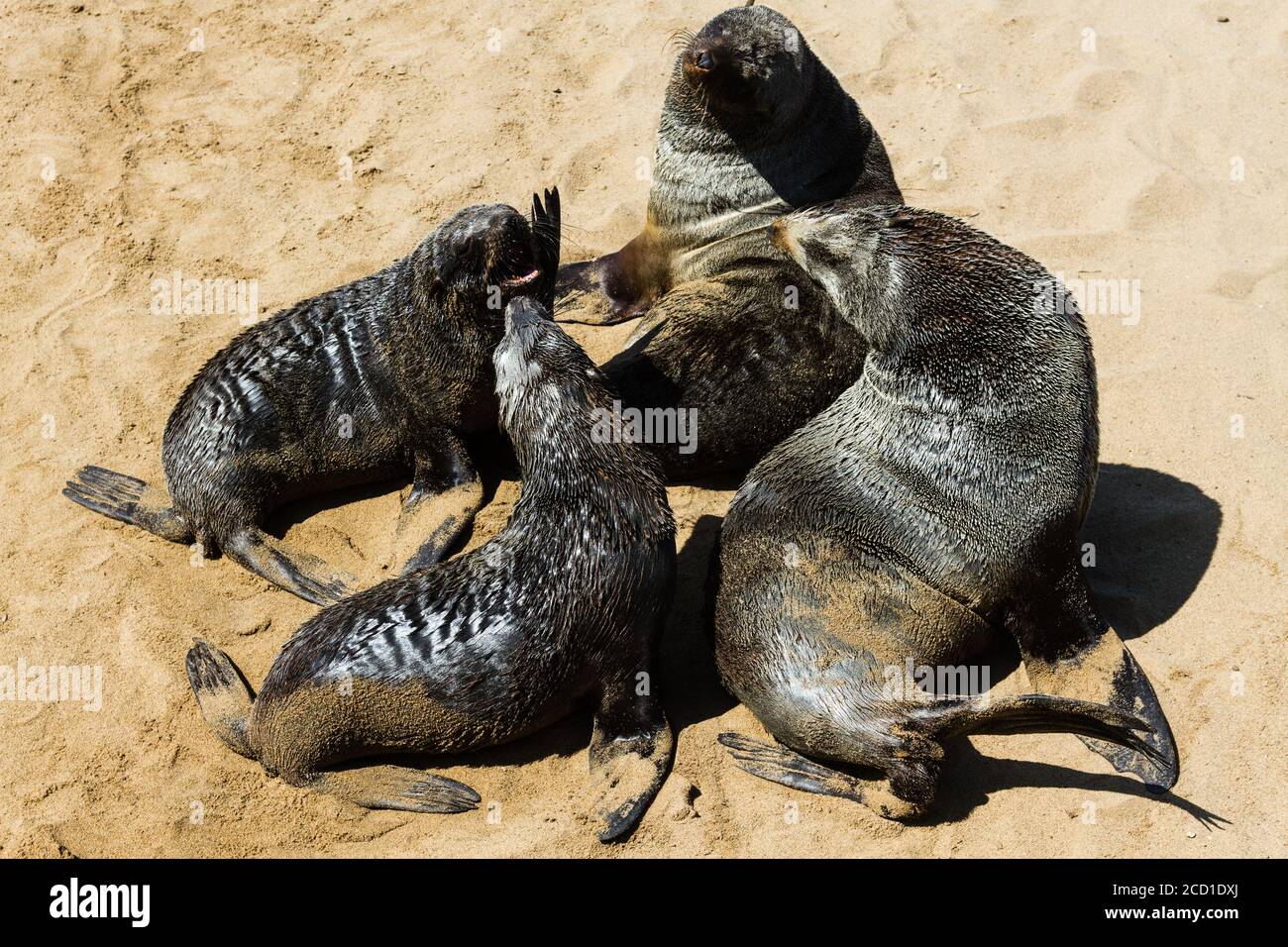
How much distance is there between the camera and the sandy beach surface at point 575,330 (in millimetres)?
4988

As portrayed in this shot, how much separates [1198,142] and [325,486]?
5733mm

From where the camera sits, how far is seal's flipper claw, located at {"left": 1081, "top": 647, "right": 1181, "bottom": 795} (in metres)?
5.02

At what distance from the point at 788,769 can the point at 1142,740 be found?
1.35 metres

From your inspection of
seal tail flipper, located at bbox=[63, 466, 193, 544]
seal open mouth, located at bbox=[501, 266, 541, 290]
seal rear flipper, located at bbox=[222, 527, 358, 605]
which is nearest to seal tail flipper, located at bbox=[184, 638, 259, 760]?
seal rear flipper, located at bbox=[222, 527, 358, 605]

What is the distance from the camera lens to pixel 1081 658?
5285 millimetres

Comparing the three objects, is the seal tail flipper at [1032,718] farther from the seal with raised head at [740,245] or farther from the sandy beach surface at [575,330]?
the seal with raised head at [740,245]

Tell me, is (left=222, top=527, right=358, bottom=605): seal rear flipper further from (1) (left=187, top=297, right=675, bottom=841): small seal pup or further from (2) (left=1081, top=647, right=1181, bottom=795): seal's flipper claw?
(2) (left=1081, top=647, right=1181, bottom=795): seal's flipper claw

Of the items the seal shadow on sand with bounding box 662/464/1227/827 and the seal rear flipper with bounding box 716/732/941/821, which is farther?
the seal shadow on sand with bounding box 662/464/1227/827

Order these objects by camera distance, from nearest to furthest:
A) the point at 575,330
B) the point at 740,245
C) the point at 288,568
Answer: the point at 288,568, the point at 740,245, the point at 575,330

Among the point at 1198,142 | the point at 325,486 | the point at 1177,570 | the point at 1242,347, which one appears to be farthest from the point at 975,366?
the point at 1198,142

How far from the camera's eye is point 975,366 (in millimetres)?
5090

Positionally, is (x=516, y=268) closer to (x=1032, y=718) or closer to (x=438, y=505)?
(x=438, y=505)

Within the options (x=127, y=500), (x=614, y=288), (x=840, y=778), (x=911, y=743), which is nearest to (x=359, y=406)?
(x=127, y=500)

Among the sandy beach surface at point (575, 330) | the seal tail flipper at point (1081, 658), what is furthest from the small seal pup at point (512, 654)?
the seal tail flipper at point (1081, 658)
